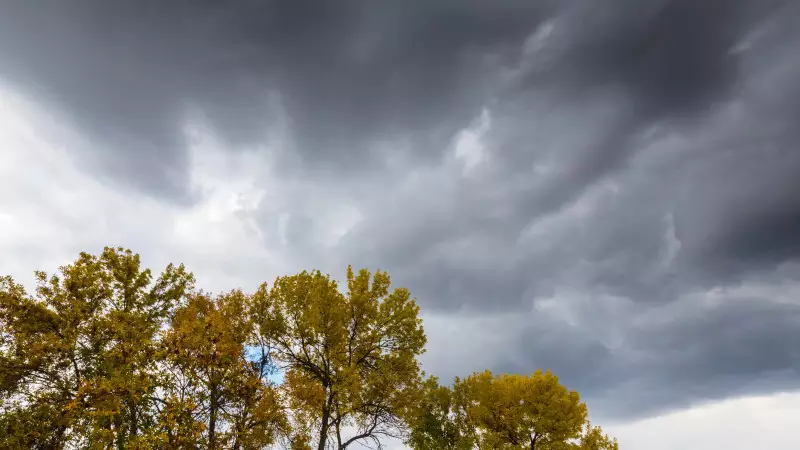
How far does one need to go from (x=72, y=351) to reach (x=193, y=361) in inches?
447

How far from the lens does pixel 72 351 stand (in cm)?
2462

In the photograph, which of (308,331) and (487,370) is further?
(487,370)

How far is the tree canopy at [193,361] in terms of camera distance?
18.5 m

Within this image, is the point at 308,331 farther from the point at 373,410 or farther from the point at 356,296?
the point at 373,410

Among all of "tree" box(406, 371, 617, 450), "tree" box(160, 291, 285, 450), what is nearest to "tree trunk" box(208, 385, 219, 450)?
"tree" box(160, 291, 285, 450)

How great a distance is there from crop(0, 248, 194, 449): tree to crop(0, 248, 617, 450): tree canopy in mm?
68

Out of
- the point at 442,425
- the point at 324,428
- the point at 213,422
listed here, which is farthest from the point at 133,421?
the point at 442,425

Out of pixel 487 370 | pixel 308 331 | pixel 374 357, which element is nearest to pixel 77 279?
pixel 308 331

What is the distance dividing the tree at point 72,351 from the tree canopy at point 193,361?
0.22 feet

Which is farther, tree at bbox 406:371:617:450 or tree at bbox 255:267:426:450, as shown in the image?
tree at bbox 406:371:617:450

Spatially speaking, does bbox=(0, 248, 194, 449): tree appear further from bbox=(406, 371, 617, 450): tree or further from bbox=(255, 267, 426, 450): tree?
bbox=(406, 371, 617, 450): tree

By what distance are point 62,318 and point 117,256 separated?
486cm

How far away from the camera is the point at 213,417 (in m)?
18.9

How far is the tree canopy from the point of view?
18453mm
